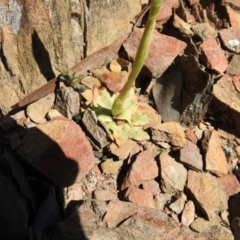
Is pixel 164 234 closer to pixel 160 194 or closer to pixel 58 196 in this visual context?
pixel 160 194

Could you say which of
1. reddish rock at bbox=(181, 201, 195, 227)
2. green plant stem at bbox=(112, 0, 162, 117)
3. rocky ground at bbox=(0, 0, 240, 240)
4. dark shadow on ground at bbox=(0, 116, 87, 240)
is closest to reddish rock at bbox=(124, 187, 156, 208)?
rocky ground at bbox=(0, 0, 240, 240)

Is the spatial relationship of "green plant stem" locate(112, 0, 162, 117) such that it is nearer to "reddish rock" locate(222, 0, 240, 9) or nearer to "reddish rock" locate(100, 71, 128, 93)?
"reddish rock" locate(100, 71, 128, 93)

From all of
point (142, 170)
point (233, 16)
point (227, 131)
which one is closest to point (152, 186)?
point (142, 170)

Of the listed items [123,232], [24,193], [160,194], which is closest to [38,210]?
[24,193]

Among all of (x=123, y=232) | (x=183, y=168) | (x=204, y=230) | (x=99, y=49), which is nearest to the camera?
(x=123, y=232)

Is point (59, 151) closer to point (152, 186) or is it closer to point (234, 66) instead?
point (152, 186)

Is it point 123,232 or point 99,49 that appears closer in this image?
point 123,232
